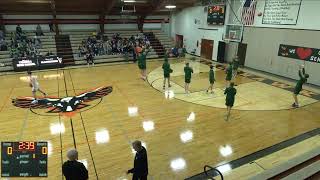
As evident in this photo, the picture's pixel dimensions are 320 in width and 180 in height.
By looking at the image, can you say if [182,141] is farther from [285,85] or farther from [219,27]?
[219,27]

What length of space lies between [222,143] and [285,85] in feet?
25.2

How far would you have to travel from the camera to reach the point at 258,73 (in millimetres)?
14844

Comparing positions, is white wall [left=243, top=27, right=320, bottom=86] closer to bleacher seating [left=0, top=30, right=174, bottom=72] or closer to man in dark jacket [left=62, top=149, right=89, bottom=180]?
bleacher seating [left=0, top=30, right=174, bottom=72]

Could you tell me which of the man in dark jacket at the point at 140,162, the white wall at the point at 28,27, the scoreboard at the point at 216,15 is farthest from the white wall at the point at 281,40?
the white wall at the point at 28,27

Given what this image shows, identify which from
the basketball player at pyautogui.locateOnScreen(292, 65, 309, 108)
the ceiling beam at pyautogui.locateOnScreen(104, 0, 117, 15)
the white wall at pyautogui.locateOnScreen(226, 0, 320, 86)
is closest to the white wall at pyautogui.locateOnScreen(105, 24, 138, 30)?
the ceiling beam at pyautogui.locateOnScreen(104, 0, 117, 15)

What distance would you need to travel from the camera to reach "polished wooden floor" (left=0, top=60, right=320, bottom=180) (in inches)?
233

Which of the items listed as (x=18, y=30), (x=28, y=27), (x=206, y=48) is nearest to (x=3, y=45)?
(x=18, y=30)

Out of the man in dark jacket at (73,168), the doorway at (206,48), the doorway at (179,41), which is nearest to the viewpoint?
the man in dark jacket at (73,168)

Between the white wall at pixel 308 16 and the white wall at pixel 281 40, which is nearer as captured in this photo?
the white wall at pixel 308 16

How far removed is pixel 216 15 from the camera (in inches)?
698

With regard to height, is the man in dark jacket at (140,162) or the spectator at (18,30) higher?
the spectator at (18,30)

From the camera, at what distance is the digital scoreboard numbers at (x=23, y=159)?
3.91 m

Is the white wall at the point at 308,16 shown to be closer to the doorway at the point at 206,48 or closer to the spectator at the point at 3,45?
the doorway at the point at 206,48

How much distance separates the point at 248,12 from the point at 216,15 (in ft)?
9.12
